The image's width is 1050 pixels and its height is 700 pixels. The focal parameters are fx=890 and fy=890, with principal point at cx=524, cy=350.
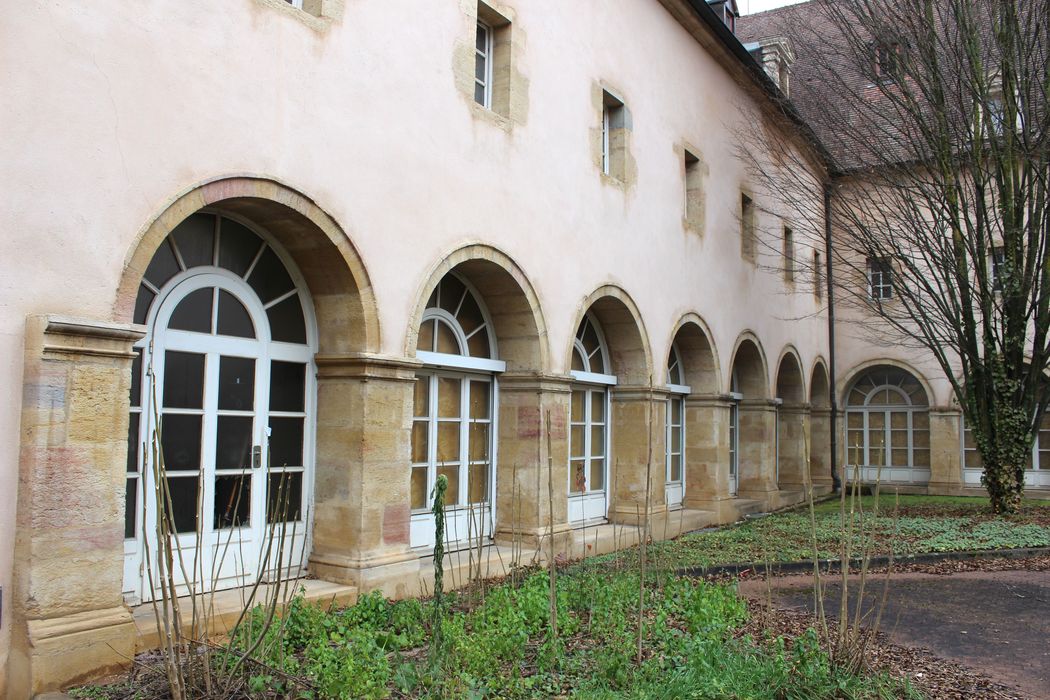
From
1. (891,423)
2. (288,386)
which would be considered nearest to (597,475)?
(288,386)

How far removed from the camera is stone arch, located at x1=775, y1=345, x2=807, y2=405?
56.2ft

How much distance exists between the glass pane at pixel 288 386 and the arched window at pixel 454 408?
51.8 inches

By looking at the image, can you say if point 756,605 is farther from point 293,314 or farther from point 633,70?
point 633,70

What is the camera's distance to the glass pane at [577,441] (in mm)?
10398

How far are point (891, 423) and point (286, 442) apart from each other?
53.6 feet

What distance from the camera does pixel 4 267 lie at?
438 cm

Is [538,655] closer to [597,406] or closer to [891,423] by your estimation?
[597,406]

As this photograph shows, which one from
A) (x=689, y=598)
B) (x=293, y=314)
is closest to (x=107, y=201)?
(x=293, y=314)

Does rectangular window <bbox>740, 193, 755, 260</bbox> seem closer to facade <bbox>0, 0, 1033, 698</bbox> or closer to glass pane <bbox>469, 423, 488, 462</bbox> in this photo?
facade <bbox>0, 0, 1033, 698</bbox>

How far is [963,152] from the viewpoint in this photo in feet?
39.1

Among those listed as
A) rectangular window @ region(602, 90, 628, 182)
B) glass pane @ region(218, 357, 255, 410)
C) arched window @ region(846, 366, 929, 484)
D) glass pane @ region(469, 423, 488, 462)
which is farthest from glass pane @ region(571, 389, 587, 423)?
arched window @ region(846, 366, 929, 484)

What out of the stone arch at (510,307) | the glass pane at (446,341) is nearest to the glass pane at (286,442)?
the glass pane at (446,341)

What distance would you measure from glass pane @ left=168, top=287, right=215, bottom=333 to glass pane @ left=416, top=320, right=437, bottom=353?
224cm

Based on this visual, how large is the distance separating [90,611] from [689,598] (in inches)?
145
